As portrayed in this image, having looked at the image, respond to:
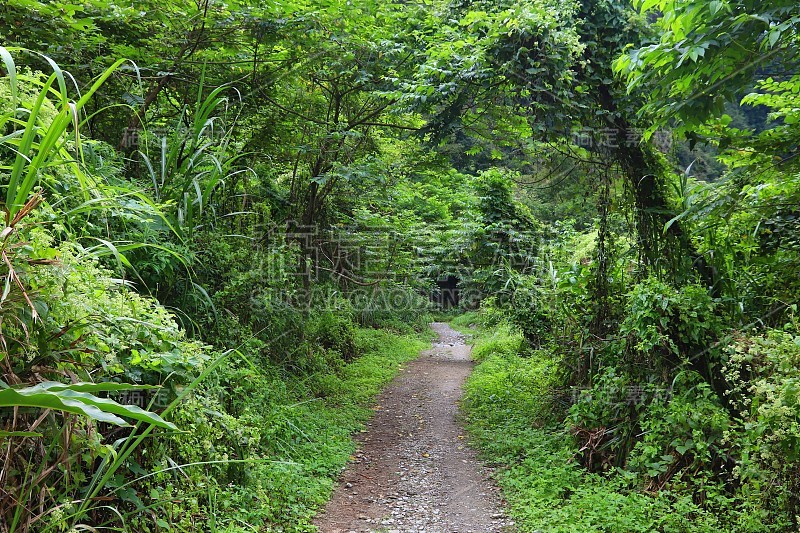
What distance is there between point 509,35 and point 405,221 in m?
5.94

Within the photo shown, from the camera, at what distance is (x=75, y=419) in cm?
207

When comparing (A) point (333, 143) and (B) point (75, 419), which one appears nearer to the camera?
(B) point (75, 419)

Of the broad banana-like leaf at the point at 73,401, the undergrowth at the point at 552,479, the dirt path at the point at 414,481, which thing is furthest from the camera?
the dirt path at the point at 414,481

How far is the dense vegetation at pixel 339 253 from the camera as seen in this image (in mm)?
2242

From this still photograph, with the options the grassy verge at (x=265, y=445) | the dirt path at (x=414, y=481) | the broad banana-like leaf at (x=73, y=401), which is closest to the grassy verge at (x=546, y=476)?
the dirt path at (x=414, y=481)

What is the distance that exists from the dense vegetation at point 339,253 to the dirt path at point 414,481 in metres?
0.28

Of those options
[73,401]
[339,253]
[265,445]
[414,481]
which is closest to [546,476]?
[414,481]

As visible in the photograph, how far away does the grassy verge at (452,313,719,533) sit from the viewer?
Answer: 13.7 ft

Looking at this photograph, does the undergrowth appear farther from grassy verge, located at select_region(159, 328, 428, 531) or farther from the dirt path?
grassy verge, located at select_region(159, 328, 428, 531)

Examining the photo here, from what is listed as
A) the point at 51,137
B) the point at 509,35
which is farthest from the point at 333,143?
the point at 51,137

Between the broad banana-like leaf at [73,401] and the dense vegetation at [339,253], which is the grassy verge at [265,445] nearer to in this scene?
the dense vegetation at [339,253]

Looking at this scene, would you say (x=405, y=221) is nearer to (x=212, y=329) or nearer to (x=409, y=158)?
(x=409, y=158)

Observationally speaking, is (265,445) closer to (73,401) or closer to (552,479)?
(552,479)

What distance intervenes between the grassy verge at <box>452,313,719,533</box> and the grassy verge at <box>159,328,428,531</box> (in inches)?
70.9
